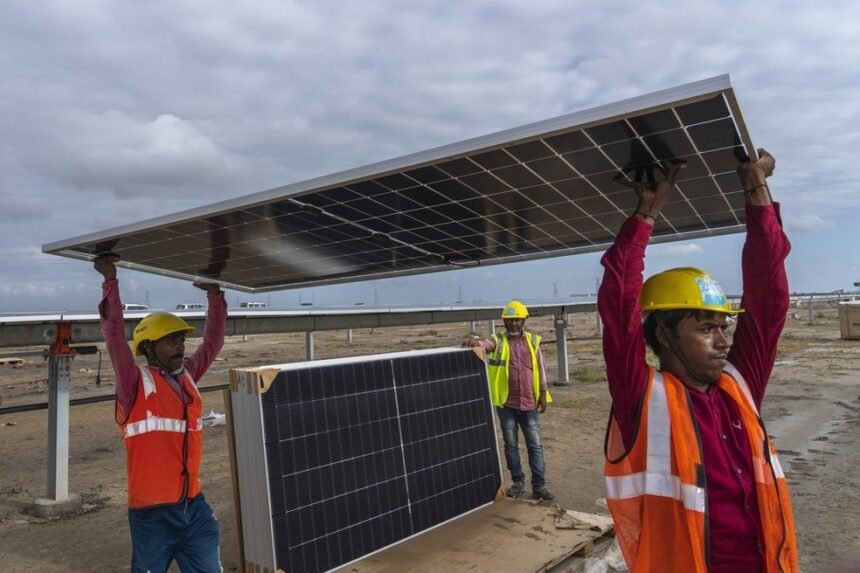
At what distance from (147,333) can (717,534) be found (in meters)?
4.18

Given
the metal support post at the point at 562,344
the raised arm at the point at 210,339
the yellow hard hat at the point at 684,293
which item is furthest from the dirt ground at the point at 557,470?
the yellow hard hat at the point at 684,293

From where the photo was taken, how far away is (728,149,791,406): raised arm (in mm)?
2883

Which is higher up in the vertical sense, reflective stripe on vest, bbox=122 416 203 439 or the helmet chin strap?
the helmet chin strap

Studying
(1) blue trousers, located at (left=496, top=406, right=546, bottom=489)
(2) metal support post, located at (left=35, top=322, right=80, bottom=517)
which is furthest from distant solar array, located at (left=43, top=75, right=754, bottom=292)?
(2) metal support post, located at (left=35, top=322, right=80, bottom=517)

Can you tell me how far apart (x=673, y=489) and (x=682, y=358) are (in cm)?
57

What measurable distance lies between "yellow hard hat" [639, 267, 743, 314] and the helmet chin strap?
0.08 meters

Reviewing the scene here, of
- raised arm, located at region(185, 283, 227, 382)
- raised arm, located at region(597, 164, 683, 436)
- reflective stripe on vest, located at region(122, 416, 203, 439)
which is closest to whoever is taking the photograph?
raised arm, located at region(597, 164, 683, 436)

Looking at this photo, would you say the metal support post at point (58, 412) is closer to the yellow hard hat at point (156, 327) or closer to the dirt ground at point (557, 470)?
the dirt ground at point (557, 470)

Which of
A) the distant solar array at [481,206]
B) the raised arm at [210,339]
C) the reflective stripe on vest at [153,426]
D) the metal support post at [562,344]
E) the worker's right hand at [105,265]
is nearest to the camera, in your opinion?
the distant solar array at [481,206]

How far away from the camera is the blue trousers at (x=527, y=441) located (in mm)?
8312

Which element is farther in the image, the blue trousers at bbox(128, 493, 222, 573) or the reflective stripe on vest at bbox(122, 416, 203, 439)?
the reflective stripe on vest at bbox(122, 416, 203, 439)

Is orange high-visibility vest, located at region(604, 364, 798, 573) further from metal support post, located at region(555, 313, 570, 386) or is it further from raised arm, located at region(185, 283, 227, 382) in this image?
metal support post, located at region(555, 313, 570, 386)

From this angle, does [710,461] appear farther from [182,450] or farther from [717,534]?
[182,450]

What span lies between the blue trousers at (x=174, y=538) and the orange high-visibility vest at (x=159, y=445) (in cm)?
10
